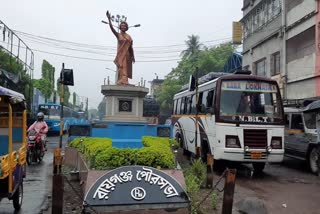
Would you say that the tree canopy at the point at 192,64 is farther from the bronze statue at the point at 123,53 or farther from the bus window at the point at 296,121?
the bus window at the point at 296,121

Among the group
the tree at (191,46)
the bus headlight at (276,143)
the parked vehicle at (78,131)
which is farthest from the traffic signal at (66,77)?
the tree at (191,46)

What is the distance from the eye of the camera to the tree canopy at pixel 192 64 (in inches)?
2004

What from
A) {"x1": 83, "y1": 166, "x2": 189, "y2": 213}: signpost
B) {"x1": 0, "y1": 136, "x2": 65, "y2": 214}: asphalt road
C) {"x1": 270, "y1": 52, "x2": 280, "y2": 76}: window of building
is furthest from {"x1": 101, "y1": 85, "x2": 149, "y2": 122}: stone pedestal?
{"x1": 270, "y1": 52, "x2": 280, "y2": 76}: window of building

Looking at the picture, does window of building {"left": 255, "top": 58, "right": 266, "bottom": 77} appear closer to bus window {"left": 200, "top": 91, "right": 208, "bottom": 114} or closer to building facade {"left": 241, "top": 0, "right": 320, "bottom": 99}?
building facade {"left": 241, "top": 0, "right": 320, "bottom": 99}

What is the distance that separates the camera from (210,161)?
922cm

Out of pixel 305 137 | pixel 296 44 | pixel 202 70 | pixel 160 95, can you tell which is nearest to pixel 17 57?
pixel 296 44

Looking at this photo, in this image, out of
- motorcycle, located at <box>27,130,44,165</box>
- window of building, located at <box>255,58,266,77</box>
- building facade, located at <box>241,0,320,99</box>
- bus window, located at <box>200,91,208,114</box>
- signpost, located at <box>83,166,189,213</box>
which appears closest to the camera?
signpost, located at <box>83,166,189,213</box>

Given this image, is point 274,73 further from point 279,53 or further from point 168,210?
point 168,210

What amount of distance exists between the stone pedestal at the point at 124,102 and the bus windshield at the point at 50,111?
52.5ft

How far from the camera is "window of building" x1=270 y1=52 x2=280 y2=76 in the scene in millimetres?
25562

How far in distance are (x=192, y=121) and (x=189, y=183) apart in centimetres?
751

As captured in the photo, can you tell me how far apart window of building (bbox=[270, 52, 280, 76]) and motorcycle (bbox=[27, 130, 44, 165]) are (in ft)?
55.1

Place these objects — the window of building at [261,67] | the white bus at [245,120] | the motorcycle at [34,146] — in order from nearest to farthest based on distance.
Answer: the white bus at [245,120] → the motorcycle at [34,146] → the window of building at [261,67]

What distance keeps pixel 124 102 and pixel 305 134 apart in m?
7.23
